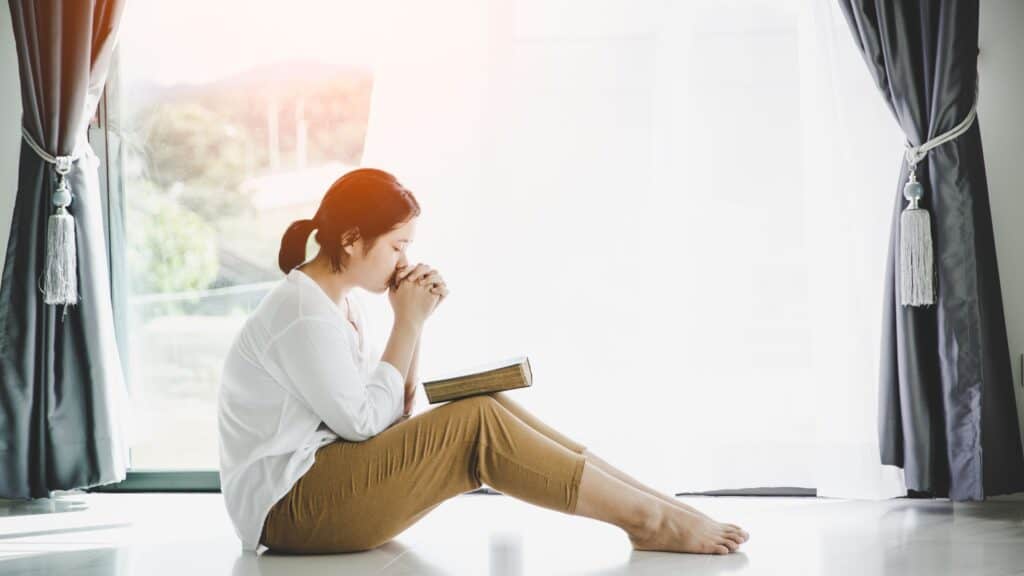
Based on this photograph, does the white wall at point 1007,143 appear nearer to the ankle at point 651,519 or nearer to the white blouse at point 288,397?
the ankle at point 651,519

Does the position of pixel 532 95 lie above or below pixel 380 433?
above

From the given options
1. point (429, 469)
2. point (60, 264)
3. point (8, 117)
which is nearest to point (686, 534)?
point (429, 469)

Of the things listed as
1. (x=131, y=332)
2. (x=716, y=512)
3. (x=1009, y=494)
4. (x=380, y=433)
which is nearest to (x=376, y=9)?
(x=131, y=332)

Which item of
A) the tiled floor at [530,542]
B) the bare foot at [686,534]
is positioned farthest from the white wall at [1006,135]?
the bare foot at [686,534]

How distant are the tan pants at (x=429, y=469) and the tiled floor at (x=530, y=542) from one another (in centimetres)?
12

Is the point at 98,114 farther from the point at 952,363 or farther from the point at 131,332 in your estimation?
the point at 952,363

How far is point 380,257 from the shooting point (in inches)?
90.1

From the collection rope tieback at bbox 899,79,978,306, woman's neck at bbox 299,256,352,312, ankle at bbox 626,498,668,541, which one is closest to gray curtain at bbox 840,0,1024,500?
rope tieback at bbox 899,79,978,306

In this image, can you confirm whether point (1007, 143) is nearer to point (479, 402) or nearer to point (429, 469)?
point (479, 402)

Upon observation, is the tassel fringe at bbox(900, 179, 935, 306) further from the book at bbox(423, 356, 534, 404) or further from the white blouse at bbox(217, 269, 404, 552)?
the white blouse at bbox(217, 269, 404, 552)

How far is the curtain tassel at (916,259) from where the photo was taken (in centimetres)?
272

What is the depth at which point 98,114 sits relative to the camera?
10.9 feet

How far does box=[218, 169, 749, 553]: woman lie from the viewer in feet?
6.99

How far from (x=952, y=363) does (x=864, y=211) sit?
Answer: 48cm
